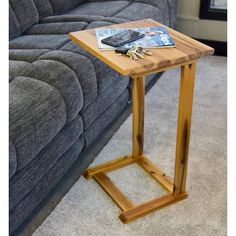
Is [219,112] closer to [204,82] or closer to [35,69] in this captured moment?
[204,82]

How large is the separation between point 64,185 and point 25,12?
3.21 feet

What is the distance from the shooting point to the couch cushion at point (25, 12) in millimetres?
2084

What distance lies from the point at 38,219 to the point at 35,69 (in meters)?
0.58

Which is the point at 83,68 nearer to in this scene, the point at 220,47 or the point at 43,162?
the point at 43,162

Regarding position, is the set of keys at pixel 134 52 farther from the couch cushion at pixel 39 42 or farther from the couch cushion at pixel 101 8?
the couch cushion at pixel 101 8

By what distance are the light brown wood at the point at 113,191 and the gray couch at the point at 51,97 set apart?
12 centimetres

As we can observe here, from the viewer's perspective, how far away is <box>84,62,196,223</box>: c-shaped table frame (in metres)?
1.44

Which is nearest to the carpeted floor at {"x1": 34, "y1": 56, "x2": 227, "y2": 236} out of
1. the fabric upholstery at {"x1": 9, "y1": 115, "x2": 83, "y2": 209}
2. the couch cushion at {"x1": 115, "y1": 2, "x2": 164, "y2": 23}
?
the fabric upholstery at {"x1": 9, "y1": 115, "x2": 83, "y2": 209}

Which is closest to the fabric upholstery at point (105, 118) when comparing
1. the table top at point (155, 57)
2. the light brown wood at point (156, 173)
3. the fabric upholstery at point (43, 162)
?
the fabric upholstery at point (43, 162)

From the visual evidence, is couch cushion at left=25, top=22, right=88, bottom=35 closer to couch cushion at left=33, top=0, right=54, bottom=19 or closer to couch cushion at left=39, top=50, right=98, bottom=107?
couch cushion at left=33, top=0, right=54, bottom=19

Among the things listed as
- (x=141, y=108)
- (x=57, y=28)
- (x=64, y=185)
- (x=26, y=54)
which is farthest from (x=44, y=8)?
(x=64, y=185)

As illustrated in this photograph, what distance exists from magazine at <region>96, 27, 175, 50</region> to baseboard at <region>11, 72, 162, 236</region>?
24.5 inches

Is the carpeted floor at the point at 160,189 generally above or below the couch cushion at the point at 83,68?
below
